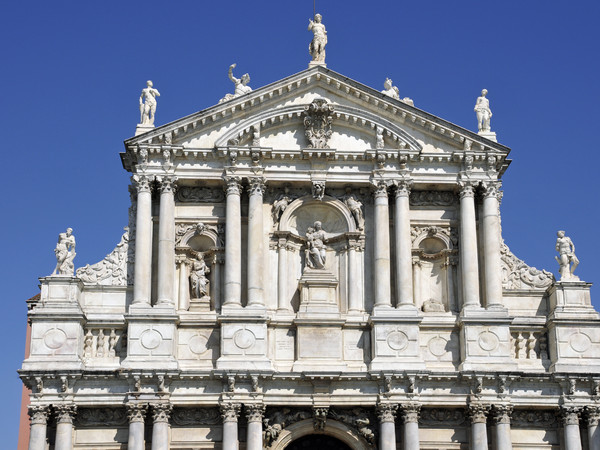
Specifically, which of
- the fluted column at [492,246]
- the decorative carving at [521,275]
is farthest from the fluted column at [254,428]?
the decorative carving at [521,275]

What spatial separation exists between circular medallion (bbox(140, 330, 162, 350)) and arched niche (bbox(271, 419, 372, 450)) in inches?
149

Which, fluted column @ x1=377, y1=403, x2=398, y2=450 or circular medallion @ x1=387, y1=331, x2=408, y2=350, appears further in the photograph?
circular medallion @ x1=387, y1=331, x2=408, y2=350

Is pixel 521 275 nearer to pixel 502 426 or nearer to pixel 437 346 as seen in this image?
pixel 437 346

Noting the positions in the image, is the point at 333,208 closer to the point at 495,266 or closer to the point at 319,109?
the point at 319,109

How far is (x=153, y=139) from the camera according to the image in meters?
30.1

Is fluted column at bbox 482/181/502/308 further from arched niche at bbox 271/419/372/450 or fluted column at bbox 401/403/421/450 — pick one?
arched niche at bbox 271/419/372/450

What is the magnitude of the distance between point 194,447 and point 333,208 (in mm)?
7165

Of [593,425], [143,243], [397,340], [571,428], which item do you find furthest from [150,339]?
[593,425]

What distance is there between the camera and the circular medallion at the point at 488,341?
94.5 feet

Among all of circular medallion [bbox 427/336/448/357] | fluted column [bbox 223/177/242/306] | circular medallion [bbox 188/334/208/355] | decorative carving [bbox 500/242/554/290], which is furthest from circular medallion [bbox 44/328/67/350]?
decorative carving [bbox 500/242/554/290]

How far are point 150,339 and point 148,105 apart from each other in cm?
655

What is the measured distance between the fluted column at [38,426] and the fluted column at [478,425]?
1032cm

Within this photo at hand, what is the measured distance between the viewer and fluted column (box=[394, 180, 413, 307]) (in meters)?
29.2

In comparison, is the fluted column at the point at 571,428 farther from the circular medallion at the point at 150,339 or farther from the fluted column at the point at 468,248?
the circular medallion at the point at 150,339
